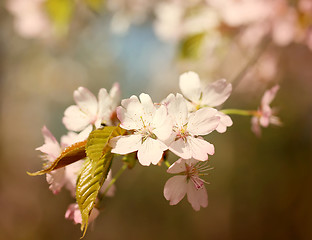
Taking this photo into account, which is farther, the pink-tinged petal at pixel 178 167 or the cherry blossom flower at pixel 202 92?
the cherry blossom flower at pixel 202 92

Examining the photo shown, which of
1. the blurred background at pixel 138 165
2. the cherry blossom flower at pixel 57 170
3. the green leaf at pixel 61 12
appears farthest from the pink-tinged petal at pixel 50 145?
the blurred background at pixel 138 165

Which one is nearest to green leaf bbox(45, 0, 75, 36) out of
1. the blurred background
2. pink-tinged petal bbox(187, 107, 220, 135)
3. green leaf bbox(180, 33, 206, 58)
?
green leaf bbox(180, 33, 206, 58)

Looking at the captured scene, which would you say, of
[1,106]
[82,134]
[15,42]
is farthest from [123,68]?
[82,134]

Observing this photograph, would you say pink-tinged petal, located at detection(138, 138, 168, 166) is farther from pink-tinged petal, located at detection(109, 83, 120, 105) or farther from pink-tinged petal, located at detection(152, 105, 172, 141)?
pink-tinged petal, located at detection(109, 83, 120, 105)

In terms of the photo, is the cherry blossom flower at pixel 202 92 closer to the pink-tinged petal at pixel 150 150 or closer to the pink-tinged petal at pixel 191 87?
the pink-tinged petal at pixel 191 87

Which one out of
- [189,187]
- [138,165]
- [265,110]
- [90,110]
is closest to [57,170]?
[90,110]
